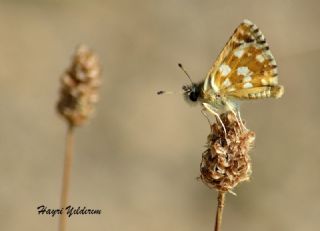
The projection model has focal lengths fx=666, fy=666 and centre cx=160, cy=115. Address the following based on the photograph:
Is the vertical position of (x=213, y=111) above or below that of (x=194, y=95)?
below

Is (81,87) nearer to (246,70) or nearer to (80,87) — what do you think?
(80,87)

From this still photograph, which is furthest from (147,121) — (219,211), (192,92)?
(219,211)

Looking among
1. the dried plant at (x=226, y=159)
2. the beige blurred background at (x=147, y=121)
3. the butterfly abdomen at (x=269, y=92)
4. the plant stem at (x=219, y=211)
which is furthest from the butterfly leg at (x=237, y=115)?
the beige blurred background at (x=147, y=121)

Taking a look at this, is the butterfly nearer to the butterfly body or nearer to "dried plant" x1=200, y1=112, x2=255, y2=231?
the butterfly body

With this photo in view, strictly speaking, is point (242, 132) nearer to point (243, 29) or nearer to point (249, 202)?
point (243, 29)

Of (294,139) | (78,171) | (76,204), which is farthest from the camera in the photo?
(294,139)

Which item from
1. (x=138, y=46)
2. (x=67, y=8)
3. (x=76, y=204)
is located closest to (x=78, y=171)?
(x=76, y=204)

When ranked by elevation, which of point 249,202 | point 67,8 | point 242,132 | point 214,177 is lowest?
point 214,177
